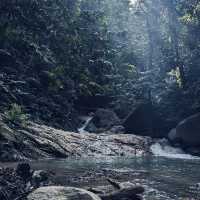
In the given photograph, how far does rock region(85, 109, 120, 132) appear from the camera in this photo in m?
46.2

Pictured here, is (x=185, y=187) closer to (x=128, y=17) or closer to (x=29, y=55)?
(x=29, y=55)

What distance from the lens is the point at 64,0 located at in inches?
2773

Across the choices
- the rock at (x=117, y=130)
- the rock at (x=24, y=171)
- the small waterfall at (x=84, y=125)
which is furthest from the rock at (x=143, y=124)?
the rock at (x=24, y=171)

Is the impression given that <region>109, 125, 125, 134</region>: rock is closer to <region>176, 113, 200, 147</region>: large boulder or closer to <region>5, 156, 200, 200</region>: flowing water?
<region>176, 113, 200, 147</region>: large boulder

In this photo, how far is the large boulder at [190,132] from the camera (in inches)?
1515

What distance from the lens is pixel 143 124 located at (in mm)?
45375

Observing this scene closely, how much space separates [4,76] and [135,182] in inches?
1120

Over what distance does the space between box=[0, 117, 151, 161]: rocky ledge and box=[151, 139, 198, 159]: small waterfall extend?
0.91 metres

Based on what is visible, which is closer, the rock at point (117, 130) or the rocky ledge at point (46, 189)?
the rocky ledge at point (46, 189)

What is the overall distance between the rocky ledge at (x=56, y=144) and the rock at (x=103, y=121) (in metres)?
6.85

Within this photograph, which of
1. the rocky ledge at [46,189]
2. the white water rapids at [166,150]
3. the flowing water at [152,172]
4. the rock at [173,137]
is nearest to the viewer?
the rocky ledge at [46,189]

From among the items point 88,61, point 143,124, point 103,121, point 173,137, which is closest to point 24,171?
point 173,137

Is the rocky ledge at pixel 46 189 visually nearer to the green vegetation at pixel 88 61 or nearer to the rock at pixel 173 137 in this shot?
the rock at pixel 173 137

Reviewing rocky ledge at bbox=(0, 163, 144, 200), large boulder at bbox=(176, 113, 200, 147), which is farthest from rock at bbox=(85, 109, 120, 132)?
rocky ledge at bbox=(0, 163, 144, 200)
